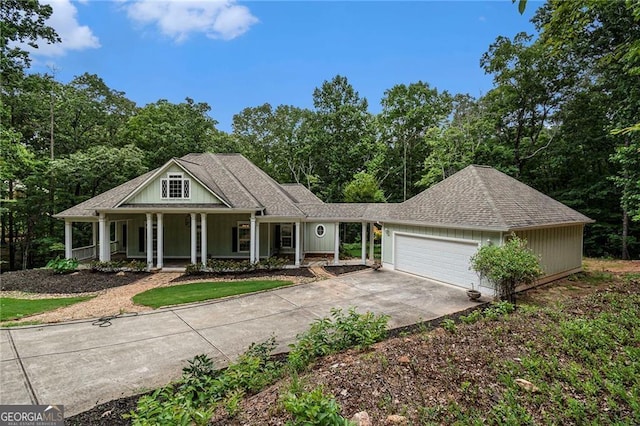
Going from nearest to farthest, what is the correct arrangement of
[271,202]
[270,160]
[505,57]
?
[271,202], [505,57], [270,160]

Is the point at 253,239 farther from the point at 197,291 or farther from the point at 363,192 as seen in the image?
the point at 363,192

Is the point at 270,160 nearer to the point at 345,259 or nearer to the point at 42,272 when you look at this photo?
the point at 345,259

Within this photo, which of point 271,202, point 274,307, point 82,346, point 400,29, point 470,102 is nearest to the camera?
point 82,346

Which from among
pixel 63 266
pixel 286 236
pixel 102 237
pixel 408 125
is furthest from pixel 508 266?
pixel 408 125

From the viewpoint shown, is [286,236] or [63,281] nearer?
[63,281]

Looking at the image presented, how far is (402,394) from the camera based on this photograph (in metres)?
4.12

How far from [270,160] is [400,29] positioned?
24576mm

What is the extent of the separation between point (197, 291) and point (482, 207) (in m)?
11.1

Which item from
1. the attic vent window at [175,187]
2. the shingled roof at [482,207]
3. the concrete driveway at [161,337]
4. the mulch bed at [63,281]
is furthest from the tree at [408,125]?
the mulch bed at [63,281]

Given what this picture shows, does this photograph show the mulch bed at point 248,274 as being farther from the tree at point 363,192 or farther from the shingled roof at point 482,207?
the tree at point 363,192

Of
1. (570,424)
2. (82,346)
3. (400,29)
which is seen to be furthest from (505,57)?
(82,346)

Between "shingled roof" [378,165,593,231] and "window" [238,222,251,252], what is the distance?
7.26 m

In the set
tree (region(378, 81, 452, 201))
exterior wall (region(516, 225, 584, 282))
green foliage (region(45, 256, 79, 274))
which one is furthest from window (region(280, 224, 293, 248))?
tree (region(378, 81, 452, 201))

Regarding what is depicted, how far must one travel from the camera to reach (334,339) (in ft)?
20.2
